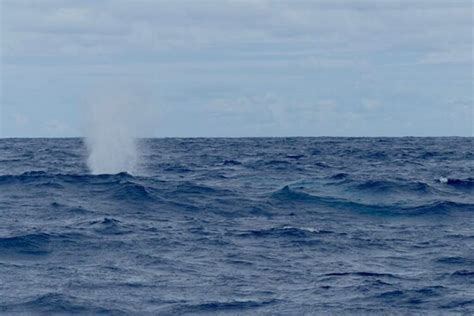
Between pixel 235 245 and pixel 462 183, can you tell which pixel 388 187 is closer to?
pixel 462 183

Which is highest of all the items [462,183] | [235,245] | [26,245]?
[462,183]

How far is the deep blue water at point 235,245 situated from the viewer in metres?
18.5

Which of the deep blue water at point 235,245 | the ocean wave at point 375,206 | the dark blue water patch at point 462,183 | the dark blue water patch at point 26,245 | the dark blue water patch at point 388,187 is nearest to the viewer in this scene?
the deep blue water at point 235,245

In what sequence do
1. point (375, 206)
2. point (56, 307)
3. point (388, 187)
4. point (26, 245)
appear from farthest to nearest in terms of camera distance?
1. point (388, 187)
2. point (375, 206)
3. point (26, 245)
4. point (56, 307)

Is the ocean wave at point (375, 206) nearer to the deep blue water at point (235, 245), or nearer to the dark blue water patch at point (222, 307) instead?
the deep blue water at point (235, 245)

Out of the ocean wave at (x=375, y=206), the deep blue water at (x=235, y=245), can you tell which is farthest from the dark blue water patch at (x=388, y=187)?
the ocean wave at (x=375, y=206)

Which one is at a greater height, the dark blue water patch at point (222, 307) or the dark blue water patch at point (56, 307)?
the dark blue water patch at point (56, 307)

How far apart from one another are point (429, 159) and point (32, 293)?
53.8 metres

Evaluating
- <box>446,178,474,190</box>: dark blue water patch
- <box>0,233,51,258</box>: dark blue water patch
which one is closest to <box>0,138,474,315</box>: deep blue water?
<box>0,233,51,258</box>: dark blue water patch

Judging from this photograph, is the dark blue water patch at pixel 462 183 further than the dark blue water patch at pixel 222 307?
Yes

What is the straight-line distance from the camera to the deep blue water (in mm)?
18453

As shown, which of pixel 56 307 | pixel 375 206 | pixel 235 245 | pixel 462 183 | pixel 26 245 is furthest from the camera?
pixel 462 183

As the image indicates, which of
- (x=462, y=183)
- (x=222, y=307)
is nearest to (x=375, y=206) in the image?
(x=462, y=183)

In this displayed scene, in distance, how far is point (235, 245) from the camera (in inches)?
977
